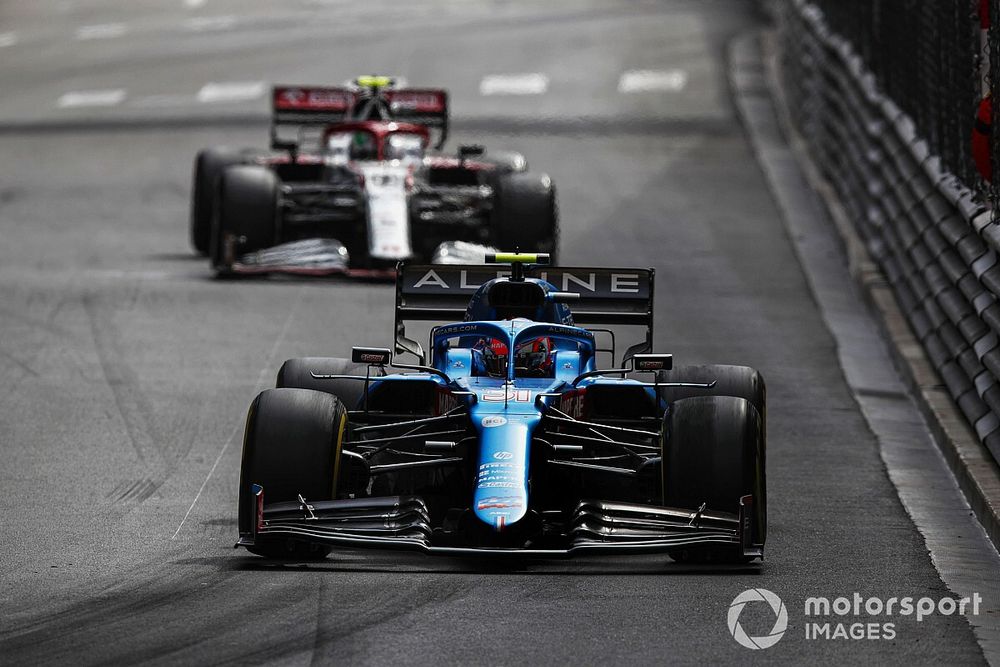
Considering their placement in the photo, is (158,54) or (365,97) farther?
(158,54)

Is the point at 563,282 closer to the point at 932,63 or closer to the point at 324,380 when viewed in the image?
the point at 324,380

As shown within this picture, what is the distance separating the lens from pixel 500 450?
1059 centimetres

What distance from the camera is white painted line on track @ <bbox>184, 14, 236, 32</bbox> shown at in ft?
154

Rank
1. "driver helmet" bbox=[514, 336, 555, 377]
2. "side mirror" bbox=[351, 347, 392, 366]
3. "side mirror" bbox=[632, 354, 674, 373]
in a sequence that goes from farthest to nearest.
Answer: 1. "driver helmet" bbox=[514, 336, 555, 377]
2. "side mirror" bbox=[351, 347, 392, 366]
3. "side mirror" bbox=[632, 354, 674, 373]

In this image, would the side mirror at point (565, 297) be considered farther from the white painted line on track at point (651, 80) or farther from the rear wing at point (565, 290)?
the white painted line on track at point (651, 80)

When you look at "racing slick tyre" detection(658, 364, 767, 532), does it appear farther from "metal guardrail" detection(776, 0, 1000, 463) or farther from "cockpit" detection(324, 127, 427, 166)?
"cockpit" detection(324, 127, 427, 166)

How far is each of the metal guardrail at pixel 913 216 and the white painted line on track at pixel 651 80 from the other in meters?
6.48

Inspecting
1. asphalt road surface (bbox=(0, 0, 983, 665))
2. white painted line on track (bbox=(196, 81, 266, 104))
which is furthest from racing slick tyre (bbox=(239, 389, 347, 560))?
white painted line on track (bbox=(196, 81, 266, 104))

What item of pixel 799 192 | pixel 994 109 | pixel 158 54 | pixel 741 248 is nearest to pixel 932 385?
pixel 994 109

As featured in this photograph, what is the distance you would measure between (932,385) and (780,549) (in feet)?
15.8

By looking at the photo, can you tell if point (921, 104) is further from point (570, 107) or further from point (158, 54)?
point (158, 54)

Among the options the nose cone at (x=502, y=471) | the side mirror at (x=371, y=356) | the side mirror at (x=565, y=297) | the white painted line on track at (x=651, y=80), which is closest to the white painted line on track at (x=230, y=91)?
the white painted line on track at (x=651, y=80)

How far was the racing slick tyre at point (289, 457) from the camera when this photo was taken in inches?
416

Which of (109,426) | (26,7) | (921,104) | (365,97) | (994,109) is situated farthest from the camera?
(26,7)
